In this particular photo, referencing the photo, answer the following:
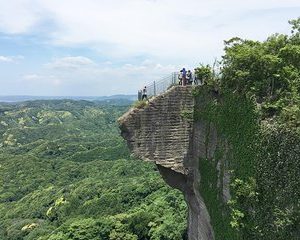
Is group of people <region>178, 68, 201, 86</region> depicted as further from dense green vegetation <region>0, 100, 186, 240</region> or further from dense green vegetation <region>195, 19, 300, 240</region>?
dense green vegetation <region>0, 100, 186, 240</region>

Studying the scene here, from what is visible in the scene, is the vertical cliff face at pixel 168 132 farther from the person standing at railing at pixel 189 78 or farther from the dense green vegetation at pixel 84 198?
the dense green vegetation at pixel 84 198

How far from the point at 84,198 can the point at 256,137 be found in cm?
7620

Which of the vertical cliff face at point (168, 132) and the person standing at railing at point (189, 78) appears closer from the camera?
the vertical cliff face at point (168, 132)

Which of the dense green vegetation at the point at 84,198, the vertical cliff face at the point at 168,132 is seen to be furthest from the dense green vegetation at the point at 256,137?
the dense green vegetation at the point at 84,198

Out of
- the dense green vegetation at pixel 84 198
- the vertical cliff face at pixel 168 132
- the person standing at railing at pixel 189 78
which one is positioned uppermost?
the person standing at railing at pixel 189 78

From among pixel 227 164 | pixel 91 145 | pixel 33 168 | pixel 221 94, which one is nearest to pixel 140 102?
pixel 221 94

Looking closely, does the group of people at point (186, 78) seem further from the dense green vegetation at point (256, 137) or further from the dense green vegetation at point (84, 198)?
the dense green vegetation at point (84, 198)

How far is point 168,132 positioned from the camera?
696 inches

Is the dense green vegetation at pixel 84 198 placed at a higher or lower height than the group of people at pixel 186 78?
lower

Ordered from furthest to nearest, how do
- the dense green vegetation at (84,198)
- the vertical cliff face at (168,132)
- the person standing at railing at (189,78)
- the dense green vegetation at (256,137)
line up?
1. the dense green vegetation at (84,198)
2. the person standing at railing at (189,78)
3. the vertical cliff face at (168,132)
4. the dense green vegetation at (256,137)

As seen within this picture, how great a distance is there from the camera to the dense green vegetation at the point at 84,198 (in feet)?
177

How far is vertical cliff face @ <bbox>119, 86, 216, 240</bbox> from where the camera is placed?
→ 17.6 metres

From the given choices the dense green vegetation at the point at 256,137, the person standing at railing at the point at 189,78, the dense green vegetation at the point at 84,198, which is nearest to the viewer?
the dense green vegetation at the point at 256,137

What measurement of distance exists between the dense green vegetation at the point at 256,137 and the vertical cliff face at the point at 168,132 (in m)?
1.09
